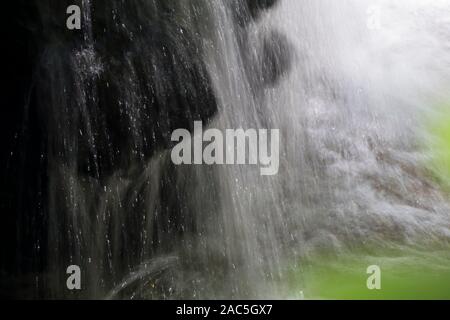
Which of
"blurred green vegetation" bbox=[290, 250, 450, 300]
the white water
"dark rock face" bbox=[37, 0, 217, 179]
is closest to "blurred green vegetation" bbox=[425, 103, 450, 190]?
the white water

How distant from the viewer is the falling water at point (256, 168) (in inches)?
142

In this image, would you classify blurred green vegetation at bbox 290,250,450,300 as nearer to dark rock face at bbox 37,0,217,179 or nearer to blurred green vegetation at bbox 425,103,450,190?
blurred green vegetation at bbox 425,103,450,190

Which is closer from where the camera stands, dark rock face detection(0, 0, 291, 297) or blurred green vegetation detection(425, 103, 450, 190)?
dark rock face detection(0, 0, 291, 297)

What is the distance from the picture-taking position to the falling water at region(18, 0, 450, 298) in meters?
3.60

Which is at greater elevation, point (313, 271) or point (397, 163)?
point (397, 163)

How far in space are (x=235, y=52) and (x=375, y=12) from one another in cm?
92

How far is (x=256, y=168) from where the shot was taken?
11.9 feet

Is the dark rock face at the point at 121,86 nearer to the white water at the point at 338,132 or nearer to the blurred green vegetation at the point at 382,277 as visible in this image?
the white water at the point at 338,132

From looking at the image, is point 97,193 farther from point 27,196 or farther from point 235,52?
point 235,52

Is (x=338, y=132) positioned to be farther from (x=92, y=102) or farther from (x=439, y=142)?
(x=92, y=102)

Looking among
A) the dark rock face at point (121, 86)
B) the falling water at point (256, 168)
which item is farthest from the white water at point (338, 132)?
the dark rock face at point (121, 86)
